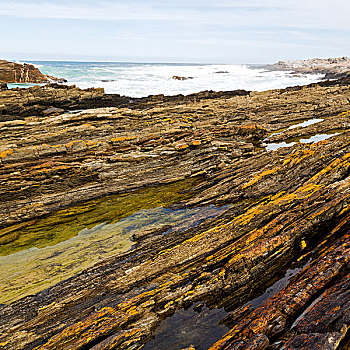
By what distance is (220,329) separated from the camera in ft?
24.4

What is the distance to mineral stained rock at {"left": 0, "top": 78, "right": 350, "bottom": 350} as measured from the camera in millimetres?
6992

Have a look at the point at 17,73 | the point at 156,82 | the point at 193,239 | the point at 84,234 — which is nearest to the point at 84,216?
the point at 84,234

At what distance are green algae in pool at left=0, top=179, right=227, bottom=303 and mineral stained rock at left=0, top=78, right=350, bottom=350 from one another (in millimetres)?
587

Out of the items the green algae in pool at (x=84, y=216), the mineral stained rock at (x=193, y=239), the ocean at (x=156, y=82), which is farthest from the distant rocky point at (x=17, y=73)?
the green algae in pool at (x=84, y=216)

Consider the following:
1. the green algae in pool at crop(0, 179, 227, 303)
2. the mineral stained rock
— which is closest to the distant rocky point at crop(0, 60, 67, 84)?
the mineral stained rock

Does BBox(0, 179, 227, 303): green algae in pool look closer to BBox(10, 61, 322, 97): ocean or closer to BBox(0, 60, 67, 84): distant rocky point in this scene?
BBox(10, 61, 322, 97): ocean

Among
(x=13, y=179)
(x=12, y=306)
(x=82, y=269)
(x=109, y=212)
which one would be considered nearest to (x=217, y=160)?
(x=109, y=212)

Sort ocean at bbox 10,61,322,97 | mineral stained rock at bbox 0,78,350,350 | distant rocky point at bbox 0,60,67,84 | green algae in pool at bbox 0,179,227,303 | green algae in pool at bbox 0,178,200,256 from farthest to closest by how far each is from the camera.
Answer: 1. ocean at bbox 10,61,322,97
2. distant rocky point at bbox 0,60,67,84
3. green algae in pool at bbox 0,178,200,256
4. green algae in pool at bbox 0,179,227,303
5. mineral stained rock at bbox 0,78,350,350

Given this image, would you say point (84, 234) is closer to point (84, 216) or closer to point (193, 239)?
point (84, 216)

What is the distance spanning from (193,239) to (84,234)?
6626 mm

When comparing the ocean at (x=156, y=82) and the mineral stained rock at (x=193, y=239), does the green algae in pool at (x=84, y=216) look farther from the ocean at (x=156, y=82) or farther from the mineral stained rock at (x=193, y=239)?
the ocean at (x=156, y=82)

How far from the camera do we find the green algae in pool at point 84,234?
10.9 metres

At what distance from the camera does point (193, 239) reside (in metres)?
11.0

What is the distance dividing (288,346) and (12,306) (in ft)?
31.1
